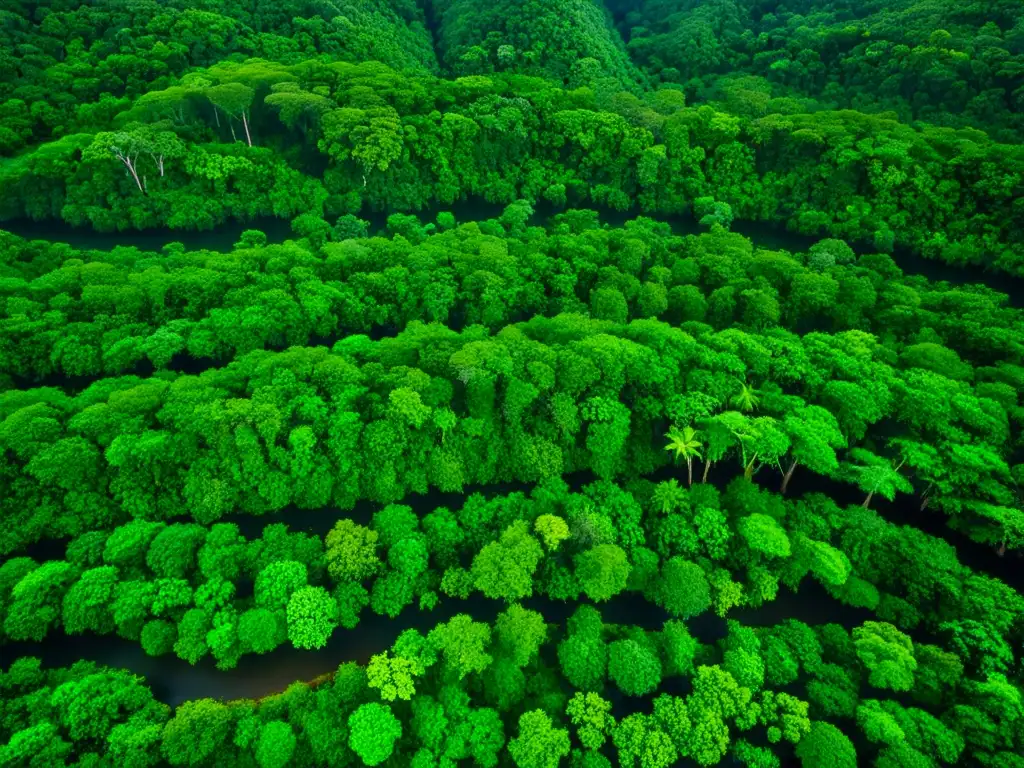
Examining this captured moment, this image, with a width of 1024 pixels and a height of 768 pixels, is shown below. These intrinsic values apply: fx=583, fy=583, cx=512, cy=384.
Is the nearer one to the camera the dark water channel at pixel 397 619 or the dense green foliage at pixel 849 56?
the dark water channel at pixel 397 619

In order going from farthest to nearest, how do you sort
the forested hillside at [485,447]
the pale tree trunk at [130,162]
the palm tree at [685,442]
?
the pale tree trunk at [130,162]
the palm tree at [685,442]
the forested hillside at [485,447]

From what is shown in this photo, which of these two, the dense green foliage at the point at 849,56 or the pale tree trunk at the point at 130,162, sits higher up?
the dense green foliage at the point at 849,56

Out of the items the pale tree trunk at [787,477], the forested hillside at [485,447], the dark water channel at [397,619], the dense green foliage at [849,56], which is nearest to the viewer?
the forested hillside at [485,447]

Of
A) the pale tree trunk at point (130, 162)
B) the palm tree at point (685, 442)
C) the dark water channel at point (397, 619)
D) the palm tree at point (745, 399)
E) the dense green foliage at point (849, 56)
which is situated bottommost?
the dark water channel at point (397, 619)

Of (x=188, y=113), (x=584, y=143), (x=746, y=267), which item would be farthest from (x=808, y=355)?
(x=188, y=113)

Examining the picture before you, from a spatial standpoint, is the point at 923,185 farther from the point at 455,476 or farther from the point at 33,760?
the point at 33,760

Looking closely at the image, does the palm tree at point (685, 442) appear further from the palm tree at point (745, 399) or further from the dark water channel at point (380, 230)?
the dark water channel at point (380, 230)

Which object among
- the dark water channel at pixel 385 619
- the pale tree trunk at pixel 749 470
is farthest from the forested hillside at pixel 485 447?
the pale tree trunk at pixel 749 470
